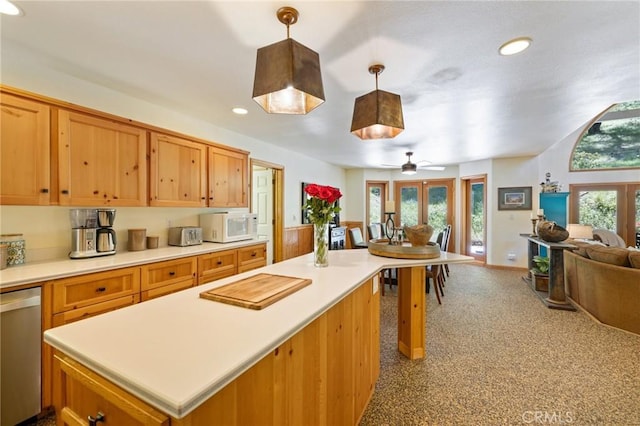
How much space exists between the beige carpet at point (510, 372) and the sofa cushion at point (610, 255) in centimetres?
71

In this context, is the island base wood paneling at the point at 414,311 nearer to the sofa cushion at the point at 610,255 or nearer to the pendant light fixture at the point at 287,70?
the pendant light fixture at the point at 287,70

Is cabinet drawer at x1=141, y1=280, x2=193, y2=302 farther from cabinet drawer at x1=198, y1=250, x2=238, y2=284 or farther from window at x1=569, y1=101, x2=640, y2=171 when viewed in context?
window at x1=569, y1=101, x2=640, y2=171

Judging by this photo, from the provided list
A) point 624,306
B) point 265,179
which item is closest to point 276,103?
point 265,179

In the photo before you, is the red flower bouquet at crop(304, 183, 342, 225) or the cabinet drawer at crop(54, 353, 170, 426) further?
the red flower bouquet at crop(304, 183, 342, 225)

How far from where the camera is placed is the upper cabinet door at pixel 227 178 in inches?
125

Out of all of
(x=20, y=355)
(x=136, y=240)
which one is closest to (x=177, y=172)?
(x=136, y=240)

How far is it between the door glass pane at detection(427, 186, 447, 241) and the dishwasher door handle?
7.19m

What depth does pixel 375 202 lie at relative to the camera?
24.9 feet

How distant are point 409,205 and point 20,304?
23.7 feet

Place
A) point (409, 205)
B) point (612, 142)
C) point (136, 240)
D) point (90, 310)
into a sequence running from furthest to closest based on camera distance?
1. point (409, 205)
2. point (612, 142)
3. point (136, 240)
4. point (90, 310)

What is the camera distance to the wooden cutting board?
1.14 metres

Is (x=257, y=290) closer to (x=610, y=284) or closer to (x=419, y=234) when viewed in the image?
(x=419, y=234)

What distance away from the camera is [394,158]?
575 cm

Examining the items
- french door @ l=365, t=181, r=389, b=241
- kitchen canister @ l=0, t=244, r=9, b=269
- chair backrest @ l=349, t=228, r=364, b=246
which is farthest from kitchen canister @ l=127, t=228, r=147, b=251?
french door @ l=365, t=181, r=389, b=241
